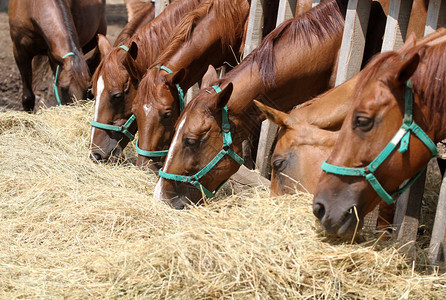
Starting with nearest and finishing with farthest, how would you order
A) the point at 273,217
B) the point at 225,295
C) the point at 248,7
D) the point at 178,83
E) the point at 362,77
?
the point at 225,295 → the point at 362,77 → the point at 273,217 → the point at 178,83 → the point at 248,7

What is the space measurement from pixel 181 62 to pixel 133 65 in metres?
0.41

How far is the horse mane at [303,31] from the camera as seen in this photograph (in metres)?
3.55

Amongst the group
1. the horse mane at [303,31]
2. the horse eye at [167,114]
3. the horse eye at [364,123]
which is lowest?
the horse eye at [167,114]

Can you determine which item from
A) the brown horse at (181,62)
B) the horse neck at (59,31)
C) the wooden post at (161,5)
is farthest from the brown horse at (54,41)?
the brown horse at (181,62)

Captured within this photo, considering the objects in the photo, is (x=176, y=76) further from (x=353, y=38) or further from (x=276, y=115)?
(x=353, y=38)

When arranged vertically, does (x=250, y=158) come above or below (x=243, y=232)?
below

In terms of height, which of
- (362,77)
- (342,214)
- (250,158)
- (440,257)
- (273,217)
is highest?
(362,77)

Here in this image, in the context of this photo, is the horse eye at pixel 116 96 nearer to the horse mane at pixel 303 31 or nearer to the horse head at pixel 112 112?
the horse head at pixel 112 112

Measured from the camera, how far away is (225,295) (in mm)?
2285

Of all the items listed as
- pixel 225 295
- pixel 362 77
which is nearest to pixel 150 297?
pixel 225 295

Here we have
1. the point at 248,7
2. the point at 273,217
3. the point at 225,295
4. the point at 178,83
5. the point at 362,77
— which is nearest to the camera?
the point at 225,295

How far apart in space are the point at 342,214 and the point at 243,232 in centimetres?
45

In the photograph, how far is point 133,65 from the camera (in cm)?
436

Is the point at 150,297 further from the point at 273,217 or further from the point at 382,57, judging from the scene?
the point at 382,57
